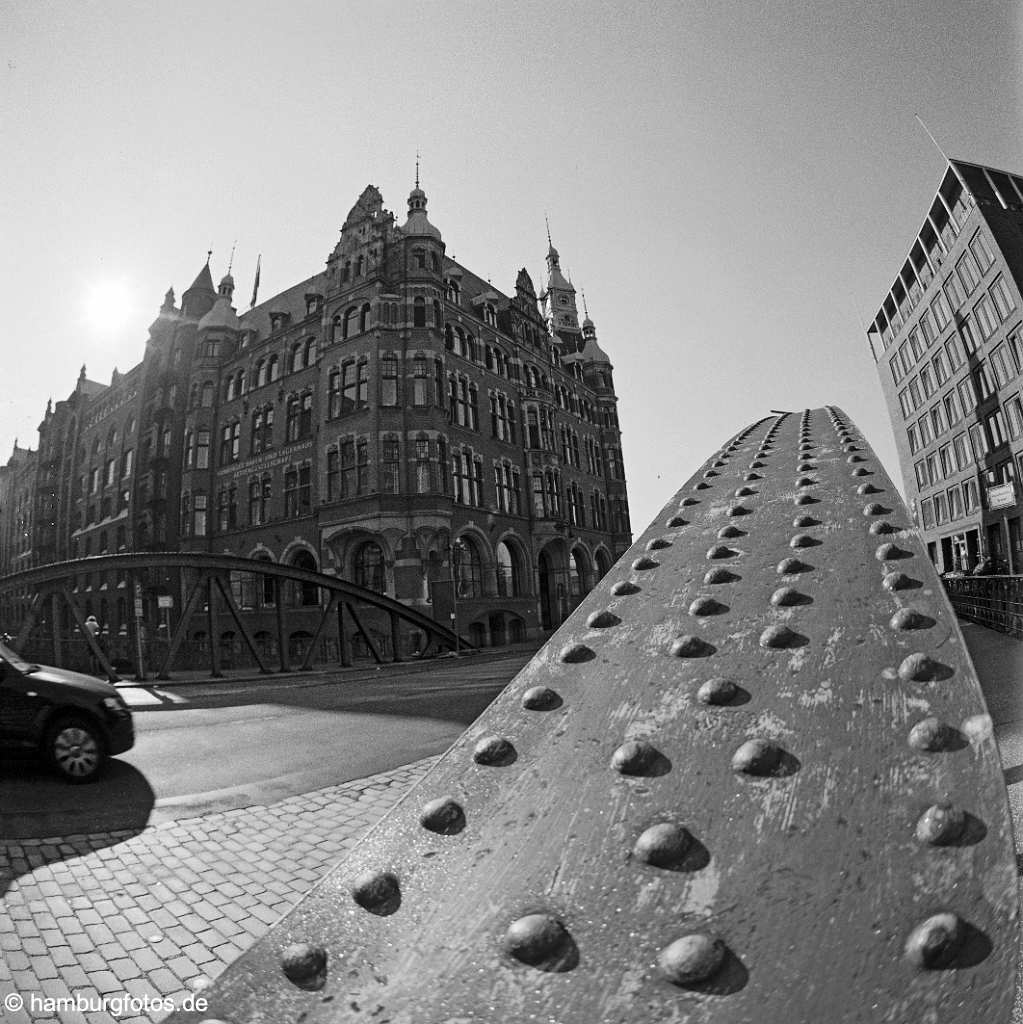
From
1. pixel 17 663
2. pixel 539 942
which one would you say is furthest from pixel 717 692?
pixel 17 663

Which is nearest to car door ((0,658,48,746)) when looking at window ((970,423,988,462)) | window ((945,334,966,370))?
window ((970,423,988,462))

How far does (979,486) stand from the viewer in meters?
31.4

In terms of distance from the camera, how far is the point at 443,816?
3.20 feet

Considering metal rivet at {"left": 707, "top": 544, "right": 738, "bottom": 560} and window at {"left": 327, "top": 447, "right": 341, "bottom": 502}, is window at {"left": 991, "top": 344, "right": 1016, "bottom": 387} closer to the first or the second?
window at {"left": 327, "top": 447, "right": 341, "bottom": 502}

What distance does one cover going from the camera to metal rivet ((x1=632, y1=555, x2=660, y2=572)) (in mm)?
1542

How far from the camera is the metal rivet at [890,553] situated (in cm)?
125

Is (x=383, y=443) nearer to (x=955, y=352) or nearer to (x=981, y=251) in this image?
(x=981, y=251)

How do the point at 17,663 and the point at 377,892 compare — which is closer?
the point at 377,892

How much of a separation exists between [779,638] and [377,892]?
2.71 feet

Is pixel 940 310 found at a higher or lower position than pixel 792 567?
higher

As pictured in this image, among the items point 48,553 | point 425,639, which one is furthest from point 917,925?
point 48,553

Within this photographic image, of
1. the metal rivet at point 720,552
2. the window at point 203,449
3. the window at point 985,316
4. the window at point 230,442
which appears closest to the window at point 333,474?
the window at point 230,442

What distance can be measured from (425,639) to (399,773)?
1776 cm

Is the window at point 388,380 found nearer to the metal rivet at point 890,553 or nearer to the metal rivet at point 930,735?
the metal rivet at point 890,553
